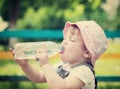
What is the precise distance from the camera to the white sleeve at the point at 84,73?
1186 millimetres

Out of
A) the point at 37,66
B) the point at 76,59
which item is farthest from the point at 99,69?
the point at 37,66

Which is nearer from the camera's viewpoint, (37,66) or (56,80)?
(56,80)

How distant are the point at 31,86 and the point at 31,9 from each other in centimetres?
34

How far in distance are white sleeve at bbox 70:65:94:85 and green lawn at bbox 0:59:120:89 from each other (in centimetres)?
12

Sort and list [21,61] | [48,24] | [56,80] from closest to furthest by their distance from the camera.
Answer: [56,80] → [21,61] → [48,24]

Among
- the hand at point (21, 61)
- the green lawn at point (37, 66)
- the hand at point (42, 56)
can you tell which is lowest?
the green lawn at point (37, 66)

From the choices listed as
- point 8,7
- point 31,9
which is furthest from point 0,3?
point 31,9

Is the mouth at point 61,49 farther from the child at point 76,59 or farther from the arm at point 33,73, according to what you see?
the arm at point 33,73

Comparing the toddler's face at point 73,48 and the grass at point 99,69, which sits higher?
the toddler's face at point 73,48

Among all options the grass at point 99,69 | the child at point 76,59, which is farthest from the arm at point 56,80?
the grass at point 99,69

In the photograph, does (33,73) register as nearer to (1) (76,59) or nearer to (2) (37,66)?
(2) (37,66)

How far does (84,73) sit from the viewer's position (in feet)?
3.93

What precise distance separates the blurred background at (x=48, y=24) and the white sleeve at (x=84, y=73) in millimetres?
124

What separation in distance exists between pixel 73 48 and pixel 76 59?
5cm
